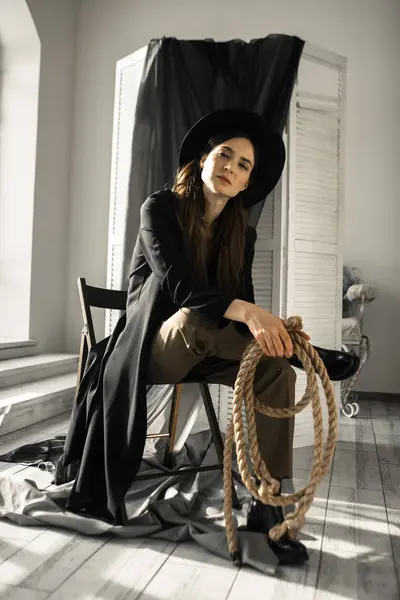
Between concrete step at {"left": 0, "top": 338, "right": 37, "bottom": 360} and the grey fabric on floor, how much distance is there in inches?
80.7

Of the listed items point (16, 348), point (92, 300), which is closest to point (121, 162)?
point (92, 300)

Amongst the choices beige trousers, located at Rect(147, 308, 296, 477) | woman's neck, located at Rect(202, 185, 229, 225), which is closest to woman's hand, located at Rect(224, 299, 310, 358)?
beige trousers, located at Rect(147, 308, 296, 477)

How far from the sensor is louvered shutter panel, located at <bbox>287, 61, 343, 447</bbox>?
2.97 meters

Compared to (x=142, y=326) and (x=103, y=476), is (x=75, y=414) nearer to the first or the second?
(x=103, y=476)

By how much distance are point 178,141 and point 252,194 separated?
52.5 inches

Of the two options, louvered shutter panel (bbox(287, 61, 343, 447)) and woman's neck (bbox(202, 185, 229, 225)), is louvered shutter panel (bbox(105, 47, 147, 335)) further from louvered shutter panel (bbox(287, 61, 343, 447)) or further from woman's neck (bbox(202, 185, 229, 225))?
woman's neck (bbox(202, 185, 229, 225))

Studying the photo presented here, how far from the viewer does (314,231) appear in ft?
10.0

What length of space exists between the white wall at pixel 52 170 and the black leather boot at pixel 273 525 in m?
3.33

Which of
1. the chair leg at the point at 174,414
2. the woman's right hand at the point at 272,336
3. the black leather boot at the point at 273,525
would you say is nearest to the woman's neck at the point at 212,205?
the woman's right hand at the point at 272,336

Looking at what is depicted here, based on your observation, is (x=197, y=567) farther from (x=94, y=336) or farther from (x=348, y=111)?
(x=348, y=111)

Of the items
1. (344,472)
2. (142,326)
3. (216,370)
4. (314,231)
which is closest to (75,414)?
(142,326)

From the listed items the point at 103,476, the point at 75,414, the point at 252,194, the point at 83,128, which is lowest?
the point at 103,476

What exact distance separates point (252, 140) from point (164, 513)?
A: 1335 mm

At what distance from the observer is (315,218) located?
3.06m
